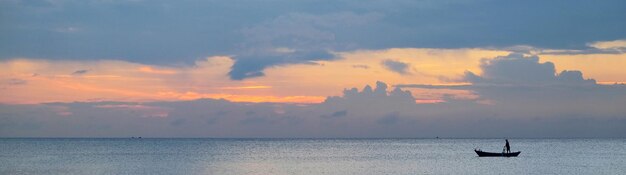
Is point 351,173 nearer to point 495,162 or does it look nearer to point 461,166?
point 461,166

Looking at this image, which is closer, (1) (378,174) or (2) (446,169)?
(1) (378,174)

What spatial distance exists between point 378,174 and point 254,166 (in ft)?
49.9

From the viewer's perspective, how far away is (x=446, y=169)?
2800 inches

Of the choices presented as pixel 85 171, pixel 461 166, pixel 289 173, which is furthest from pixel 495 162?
pixel 85 171

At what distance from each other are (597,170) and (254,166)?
3142cm

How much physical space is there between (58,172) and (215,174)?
14.1m

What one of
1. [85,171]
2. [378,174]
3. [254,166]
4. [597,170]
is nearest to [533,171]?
[597,170]

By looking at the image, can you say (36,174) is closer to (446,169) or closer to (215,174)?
(215,174)

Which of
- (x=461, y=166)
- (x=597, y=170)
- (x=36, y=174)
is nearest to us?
(x=36, y=174)

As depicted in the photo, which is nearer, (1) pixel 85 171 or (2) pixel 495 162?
(1) pixel 85 171

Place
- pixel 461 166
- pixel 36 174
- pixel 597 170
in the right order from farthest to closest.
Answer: pixel 461 166 → pixel 597 170 → pixel 36 174

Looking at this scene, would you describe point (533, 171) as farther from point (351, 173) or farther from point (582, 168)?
point (351, 173)

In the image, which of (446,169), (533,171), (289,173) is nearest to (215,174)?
(289,173)

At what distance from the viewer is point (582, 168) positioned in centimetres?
7362
